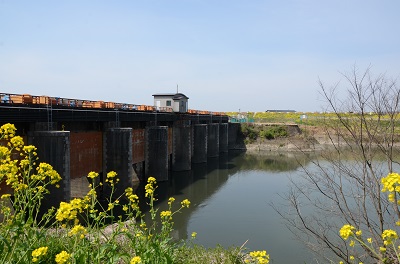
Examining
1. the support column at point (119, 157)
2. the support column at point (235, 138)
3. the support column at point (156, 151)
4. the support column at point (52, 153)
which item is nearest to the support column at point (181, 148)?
the support column at point (156, 151)

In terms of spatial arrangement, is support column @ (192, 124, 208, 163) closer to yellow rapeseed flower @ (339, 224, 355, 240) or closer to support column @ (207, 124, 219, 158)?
support column @ (207, 124, 219, 158)

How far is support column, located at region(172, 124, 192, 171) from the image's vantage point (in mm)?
36938

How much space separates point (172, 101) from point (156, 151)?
1128 centimetres

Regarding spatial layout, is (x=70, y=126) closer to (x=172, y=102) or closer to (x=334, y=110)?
(x=334, y=110)

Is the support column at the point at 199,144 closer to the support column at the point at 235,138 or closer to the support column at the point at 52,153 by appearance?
the support column at the point at 235,138

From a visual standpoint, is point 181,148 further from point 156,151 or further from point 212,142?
point 212,142

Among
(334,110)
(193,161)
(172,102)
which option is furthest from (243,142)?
(334,110)

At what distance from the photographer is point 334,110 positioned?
313 inches

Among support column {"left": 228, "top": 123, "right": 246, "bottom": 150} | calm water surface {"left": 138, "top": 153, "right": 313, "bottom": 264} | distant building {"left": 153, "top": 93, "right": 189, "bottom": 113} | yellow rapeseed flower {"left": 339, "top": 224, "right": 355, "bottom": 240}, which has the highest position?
distant building {"left": 153, "top": 93, "right": 189, "bottom": 113}

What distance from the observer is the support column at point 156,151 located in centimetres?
2977

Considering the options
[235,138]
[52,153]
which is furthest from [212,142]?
[52,153]

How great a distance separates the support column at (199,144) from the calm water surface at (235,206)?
1320mm

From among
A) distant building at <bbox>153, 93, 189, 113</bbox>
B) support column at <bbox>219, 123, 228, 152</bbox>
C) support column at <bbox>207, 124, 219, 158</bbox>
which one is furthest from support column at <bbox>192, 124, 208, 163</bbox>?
support column at <bbox>219, 123, 228, 152</bbox>

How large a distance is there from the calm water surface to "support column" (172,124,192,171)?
1.43 meters
